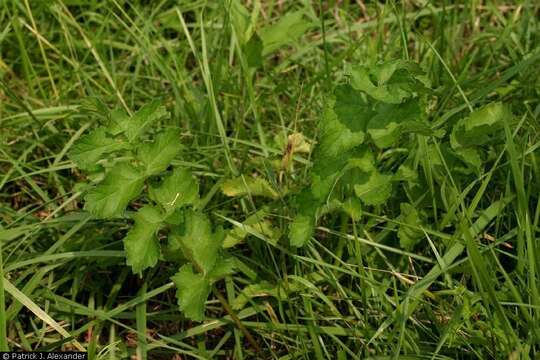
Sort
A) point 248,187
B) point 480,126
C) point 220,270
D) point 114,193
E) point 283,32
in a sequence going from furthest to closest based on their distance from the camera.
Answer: point 283,32
point 248,187
point 480,126
point 220,270
point 114,193

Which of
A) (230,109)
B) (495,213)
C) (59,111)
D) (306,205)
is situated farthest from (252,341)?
(59,111)

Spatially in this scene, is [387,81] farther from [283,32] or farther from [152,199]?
[283,32]

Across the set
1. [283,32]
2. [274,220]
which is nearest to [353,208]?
[274,220]

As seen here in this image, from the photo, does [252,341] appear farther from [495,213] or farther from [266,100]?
[266,100]

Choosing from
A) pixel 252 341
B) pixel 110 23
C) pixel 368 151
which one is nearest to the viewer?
pixel 368 151

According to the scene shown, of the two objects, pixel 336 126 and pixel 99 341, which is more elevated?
pixel 336 126

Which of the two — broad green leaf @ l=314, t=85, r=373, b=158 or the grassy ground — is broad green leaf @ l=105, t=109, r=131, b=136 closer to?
the grassy ground

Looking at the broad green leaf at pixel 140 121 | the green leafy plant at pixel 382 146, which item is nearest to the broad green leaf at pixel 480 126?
the green leafy plant at pixel 382 146

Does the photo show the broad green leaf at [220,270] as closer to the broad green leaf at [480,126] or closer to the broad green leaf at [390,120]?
the broad green leaf at [390,120]
